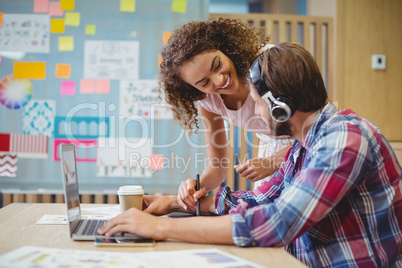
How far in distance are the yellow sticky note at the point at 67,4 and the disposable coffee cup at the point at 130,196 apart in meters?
1.80

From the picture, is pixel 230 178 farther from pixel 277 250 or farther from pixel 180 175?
pixel 277 250

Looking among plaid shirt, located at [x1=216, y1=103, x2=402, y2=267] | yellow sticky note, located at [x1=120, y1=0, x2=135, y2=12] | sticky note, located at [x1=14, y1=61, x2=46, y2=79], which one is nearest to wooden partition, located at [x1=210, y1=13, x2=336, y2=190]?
yellow sticky note, located at [x1=120, y1=0, x2=135, y2=12]

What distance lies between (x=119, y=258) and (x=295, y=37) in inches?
88.3

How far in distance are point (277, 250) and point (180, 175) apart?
1.77 metres

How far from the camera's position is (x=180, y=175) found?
2.55 meters

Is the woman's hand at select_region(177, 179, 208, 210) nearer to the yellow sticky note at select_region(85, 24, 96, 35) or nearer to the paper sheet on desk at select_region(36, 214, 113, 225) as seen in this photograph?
the paper sheet on desk at select_region(36, 214, 113, 225)

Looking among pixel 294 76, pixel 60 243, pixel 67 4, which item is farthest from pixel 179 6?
pixel 60 243

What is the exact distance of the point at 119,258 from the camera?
734 millimetres

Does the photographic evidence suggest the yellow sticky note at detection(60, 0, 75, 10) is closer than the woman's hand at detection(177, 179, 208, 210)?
No

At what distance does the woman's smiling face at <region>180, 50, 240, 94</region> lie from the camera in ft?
4.37

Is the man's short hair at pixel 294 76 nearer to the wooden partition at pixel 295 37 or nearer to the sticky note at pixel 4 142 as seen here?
the wooden partition at pixel 295 37

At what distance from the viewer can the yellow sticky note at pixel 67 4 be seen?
2.52 meters

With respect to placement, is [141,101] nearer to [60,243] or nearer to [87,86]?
[87,86]

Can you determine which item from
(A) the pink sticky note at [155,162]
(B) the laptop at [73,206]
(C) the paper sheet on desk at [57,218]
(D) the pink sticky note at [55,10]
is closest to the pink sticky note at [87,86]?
(D) the pink sticky note at [55,10]
